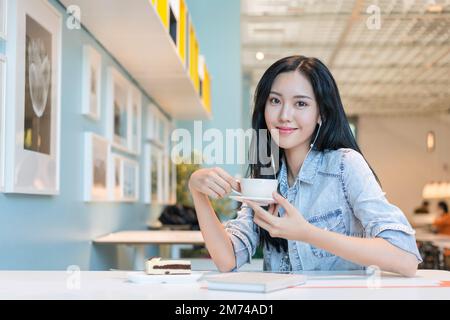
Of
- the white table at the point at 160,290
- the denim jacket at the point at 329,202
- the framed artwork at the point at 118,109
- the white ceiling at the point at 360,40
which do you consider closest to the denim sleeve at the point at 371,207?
the denim jacket at the point at 329,202

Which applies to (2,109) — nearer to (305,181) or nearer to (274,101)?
(274,101)

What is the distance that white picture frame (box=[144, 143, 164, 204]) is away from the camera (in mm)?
6188

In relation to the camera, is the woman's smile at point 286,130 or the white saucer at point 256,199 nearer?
the white saucer at point 256,199

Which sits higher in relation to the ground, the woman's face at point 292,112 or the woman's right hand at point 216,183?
the woman's face at point 292,112

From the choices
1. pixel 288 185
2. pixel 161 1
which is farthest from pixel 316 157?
pixel 161 1

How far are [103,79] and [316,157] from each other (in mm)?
2525

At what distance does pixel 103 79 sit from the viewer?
4.17m

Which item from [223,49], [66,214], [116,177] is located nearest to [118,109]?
[116,177]

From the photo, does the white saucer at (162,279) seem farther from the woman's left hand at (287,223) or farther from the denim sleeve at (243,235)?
the denim sleeve at (243,235)

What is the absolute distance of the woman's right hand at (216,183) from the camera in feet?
5.58

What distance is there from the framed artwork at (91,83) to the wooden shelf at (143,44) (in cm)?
13

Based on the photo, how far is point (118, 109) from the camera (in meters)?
4.63

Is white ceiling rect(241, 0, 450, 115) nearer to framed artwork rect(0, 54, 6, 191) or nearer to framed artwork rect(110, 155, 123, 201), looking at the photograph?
framed artwork rect(110, 155, 123, 201)
